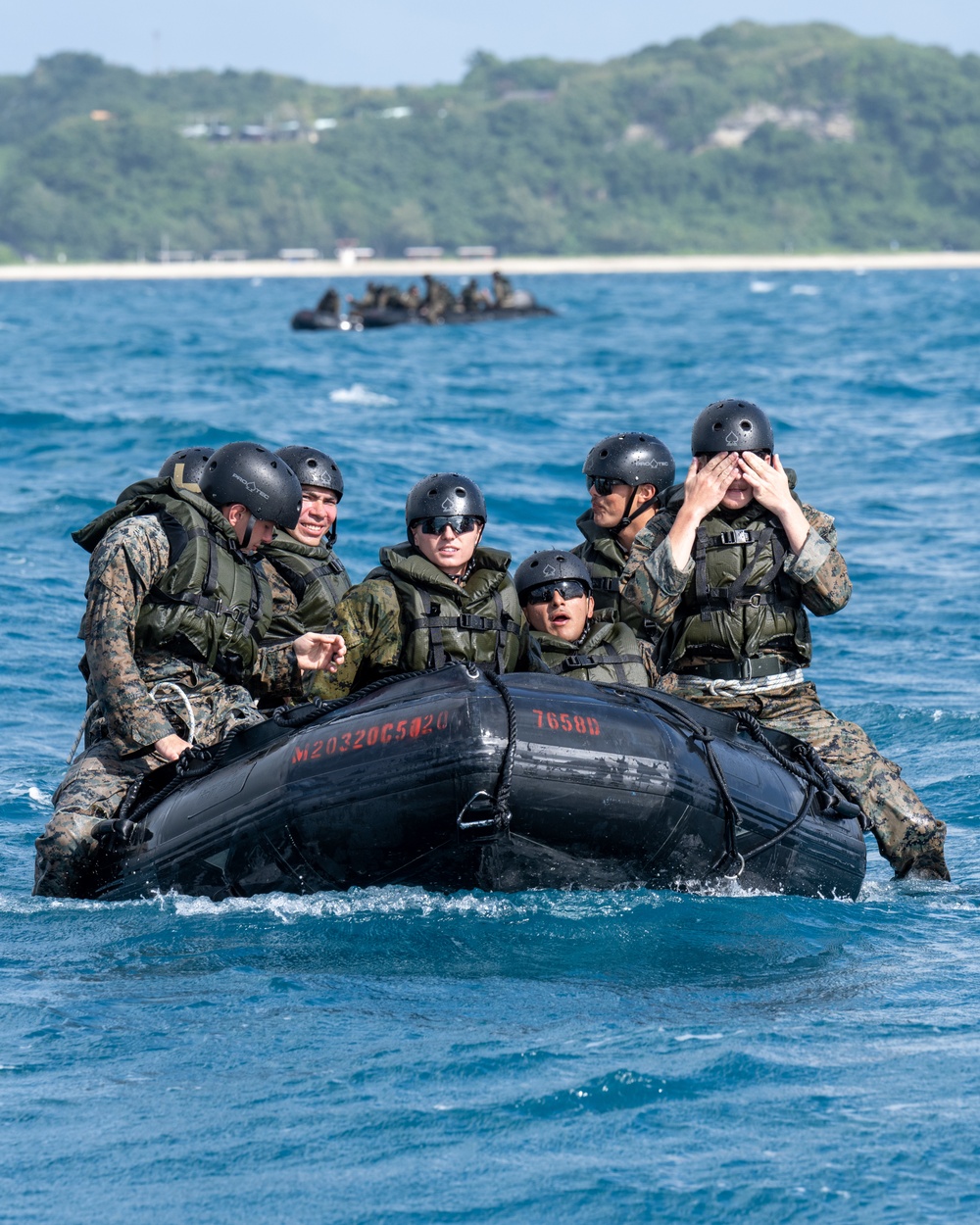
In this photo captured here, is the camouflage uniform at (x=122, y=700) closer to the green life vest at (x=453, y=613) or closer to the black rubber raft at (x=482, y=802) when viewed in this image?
the black rubber raft at (x=482, y=802)

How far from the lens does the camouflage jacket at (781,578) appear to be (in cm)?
694

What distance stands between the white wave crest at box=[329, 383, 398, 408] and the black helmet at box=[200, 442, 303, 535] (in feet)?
65.3

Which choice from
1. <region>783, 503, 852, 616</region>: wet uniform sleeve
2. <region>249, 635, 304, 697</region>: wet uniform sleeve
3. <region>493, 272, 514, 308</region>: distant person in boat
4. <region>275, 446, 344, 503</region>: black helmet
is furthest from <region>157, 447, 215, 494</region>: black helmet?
<region>493, 272, 514, 308</region>: distant person in boat

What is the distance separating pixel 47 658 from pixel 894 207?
470ft

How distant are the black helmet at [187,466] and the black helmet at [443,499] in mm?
1355

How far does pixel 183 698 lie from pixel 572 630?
1531mm

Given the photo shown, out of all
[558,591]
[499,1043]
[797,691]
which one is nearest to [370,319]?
[797,691]

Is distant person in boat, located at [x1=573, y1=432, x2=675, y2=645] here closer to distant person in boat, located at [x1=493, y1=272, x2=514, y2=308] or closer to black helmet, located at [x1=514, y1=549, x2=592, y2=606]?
black helmet, located at [x1=514, y1=549, x2=592, y2=606]

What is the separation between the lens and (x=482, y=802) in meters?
5.86

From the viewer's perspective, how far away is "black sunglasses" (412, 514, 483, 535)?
6637 millimetres

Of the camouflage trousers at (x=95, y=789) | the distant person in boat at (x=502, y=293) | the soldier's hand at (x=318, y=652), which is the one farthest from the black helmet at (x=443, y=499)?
the distant person in boat at (x=502, y=293)

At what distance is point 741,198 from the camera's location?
15038 centimetres

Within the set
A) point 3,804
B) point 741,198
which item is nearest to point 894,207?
point 741,198

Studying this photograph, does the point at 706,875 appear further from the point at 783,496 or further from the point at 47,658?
the point at 47,658
